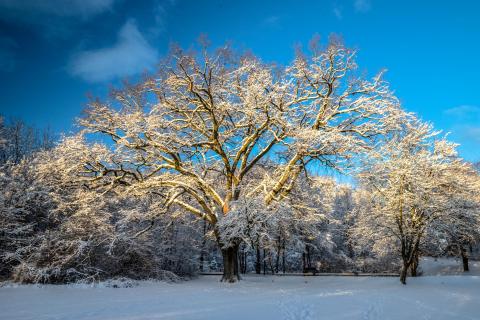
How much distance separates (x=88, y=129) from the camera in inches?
666

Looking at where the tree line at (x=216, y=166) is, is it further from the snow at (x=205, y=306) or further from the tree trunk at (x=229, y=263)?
the snow at (x=205, y=306)

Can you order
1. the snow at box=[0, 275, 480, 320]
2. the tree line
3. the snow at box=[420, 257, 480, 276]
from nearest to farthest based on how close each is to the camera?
the snow at box=[0, 275, 480, 320]
the tree line
the snow at box=[420, 257, 480, 276]

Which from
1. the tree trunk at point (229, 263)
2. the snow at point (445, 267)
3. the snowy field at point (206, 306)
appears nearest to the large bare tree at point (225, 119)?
the tree trunk at point (229, 263)

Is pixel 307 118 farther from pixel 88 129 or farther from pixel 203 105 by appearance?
pixel 88 129

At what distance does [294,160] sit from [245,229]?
4506mm

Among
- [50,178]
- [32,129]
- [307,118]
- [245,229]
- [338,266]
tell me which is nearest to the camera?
[245,229]

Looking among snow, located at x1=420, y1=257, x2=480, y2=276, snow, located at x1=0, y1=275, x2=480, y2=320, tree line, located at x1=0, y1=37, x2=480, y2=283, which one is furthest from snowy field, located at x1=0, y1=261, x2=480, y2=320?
snow, located at x1=420, y1=257, x2=480, y2=276

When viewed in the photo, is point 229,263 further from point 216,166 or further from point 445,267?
point 445,267

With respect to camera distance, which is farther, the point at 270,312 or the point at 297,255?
the point at 297,255

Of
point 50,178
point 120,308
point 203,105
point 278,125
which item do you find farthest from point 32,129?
point 120,308

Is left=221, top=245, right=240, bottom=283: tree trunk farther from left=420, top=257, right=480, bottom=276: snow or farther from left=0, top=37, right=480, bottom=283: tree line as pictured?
left=420, top=257, right=480, bottom=276: snow

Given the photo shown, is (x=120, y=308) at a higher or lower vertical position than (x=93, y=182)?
lower

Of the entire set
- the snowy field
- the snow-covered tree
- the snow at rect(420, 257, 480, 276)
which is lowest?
the snow at rect(420, 257, 480, 276)

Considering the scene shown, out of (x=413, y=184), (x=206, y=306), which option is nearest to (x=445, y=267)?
(x=413, y=184)
